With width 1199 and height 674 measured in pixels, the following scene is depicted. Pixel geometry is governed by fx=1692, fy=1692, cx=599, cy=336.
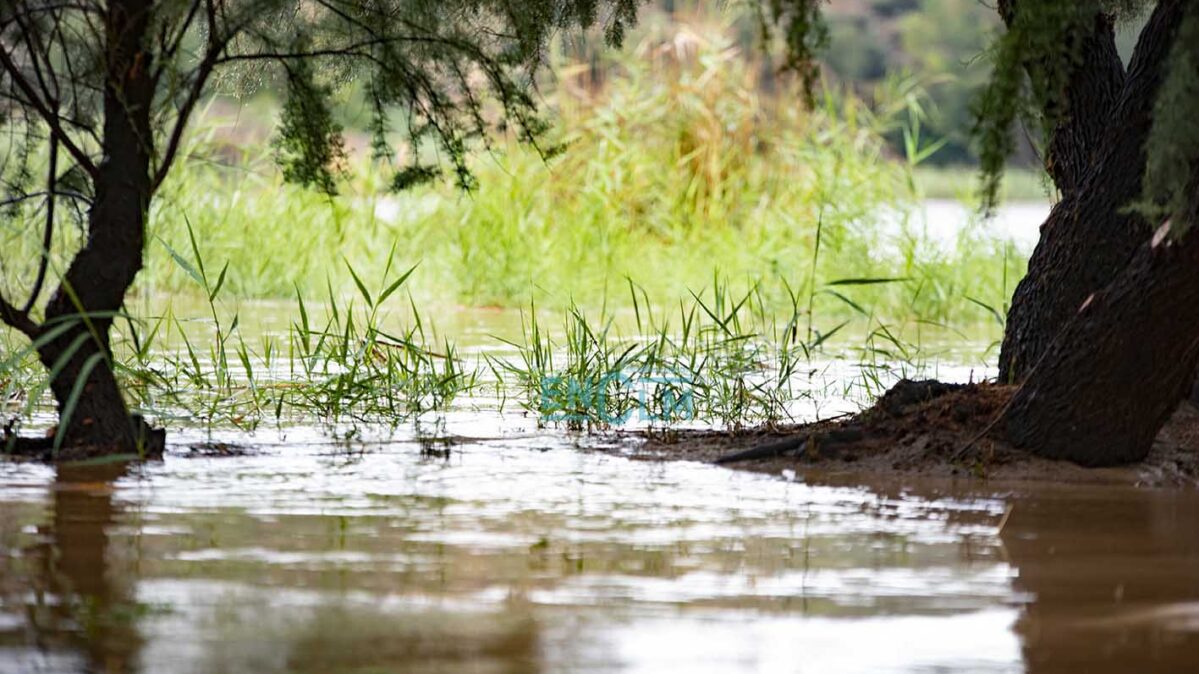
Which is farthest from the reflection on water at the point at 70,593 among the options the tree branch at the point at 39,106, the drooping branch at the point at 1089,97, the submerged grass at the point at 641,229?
the submerged grass at the point at 641,229

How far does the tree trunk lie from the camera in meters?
4.32

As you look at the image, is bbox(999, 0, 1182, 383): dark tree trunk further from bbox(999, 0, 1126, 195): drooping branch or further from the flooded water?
the flooded water

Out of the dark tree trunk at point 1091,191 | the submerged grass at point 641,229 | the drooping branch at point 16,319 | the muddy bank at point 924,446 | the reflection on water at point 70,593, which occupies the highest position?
the submerged grass at point 641,229

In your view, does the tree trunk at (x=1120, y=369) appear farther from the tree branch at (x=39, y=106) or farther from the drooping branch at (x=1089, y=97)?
the tree branch at (x=39, y=106)

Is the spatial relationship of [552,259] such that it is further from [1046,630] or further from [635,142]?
[1046,630]

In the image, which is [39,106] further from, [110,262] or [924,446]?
[924,446]

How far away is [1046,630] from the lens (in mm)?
2928

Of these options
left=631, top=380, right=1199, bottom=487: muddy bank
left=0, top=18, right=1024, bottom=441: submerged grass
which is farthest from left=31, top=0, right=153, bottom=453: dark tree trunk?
left=0, top=18, right=1024, bottom=441: submerged grass

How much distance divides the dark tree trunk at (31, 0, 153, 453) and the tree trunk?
247 centimetres

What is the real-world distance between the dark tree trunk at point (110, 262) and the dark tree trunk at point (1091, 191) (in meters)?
2.65

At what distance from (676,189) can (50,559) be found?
8.40m

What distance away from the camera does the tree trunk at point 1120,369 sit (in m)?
Result: 4.32

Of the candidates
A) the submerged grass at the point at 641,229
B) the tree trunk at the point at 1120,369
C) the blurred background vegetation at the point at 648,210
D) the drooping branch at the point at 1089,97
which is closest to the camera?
the tree trunk at the point at 1120,369

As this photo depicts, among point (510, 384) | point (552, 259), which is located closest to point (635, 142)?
point (552, 259)
